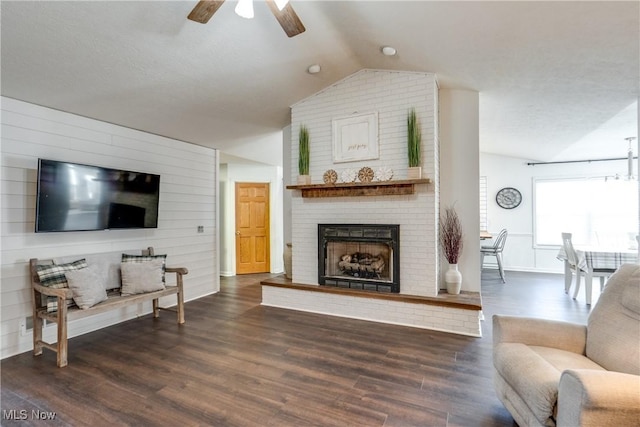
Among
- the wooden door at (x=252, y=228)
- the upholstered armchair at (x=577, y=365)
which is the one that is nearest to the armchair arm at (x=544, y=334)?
the upholstered armchair at (x=577, y=365)

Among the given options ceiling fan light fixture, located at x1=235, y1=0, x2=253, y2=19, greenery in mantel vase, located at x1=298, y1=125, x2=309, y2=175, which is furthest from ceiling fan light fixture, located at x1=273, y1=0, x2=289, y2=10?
greenery in mantel vase, located at x1=298, y1=125, x2=309, y2=175

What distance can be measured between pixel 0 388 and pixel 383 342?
3.16 meters

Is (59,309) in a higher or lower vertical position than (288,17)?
lower

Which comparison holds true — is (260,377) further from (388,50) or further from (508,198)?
(508,198)

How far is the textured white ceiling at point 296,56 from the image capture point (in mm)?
2297

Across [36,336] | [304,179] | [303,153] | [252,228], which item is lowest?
[36,336]

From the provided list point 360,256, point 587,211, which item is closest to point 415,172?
point 360,256

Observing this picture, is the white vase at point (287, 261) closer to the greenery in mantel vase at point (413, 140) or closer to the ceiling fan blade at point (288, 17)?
the greenery in mantel vase at point (413, 140)

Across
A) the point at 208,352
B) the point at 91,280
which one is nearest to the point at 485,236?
the point at 208,352

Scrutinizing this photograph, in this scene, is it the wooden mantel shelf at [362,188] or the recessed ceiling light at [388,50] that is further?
the wooden mantel shelf at [362,188]

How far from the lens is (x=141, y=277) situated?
3516 millimetres

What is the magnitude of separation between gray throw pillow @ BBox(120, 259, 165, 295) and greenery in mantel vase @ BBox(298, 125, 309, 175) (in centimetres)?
216

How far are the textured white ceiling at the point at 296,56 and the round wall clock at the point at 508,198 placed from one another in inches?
104

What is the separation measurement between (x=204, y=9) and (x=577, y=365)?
306cm
